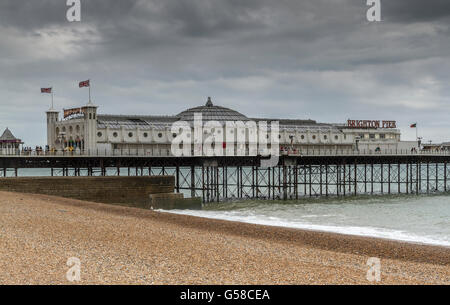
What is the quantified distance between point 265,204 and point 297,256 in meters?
32.3

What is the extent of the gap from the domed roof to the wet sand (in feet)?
202

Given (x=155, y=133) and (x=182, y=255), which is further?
(x=155, y=133)

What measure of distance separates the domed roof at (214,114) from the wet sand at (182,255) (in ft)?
202

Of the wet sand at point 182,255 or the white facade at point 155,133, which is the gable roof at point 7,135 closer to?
the white facade at point 155,133

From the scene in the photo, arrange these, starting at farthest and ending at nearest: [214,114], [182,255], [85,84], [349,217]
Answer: [214,114], [85,84], [349,217], [182,255]

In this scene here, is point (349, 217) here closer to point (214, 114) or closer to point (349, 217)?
point (349, 217)

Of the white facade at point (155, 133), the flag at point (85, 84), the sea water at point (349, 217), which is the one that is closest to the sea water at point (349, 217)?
the sea water at point (349, 217)

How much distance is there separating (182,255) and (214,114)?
72.5 metres

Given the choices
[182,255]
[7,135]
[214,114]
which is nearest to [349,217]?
[182,255]

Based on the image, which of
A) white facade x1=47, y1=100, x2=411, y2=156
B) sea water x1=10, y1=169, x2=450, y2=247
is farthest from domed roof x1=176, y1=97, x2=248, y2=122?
sea water x1=10, y1=169, x2=450, y2=247

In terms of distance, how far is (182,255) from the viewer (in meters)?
16.4

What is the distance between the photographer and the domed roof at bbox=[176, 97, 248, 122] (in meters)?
86.4

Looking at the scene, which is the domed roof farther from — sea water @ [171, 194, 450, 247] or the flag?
sea water @ [171, 194, 450, 247]

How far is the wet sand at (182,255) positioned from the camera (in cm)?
1346
